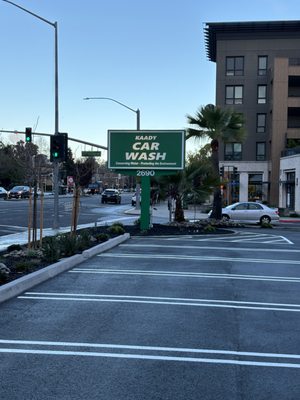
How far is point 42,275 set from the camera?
9758mm

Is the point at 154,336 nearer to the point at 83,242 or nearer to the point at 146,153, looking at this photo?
the point at 83,242

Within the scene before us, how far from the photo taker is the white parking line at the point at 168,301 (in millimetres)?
7973

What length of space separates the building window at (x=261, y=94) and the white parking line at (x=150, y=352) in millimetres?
51863

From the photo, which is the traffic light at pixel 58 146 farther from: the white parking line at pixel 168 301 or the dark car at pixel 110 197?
the dark car at pixel 110 197

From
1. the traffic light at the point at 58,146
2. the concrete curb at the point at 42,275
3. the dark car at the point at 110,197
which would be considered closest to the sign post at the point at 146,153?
the traffic light at the point at 58,146

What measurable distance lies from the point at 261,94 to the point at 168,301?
163 feet

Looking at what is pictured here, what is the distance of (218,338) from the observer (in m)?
6.21

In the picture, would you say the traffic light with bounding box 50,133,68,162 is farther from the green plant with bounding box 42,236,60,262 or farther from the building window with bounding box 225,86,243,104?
the building window with bounding box 225,86,243,104

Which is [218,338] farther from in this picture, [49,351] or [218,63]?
[218,63]

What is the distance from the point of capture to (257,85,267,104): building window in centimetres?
5488

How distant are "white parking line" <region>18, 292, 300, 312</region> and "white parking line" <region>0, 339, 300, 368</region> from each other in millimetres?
2248

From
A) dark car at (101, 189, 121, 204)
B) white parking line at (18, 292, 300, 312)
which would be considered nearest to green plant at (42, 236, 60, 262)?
white parking line at (18, 292, 300, 312)

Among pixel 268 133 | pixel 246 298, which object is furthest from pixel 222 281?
pixel 268 133

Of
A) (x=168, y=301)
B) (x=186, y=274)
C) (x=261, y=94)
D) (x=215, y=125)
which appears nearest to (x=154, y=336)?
(x=168, y=301)
